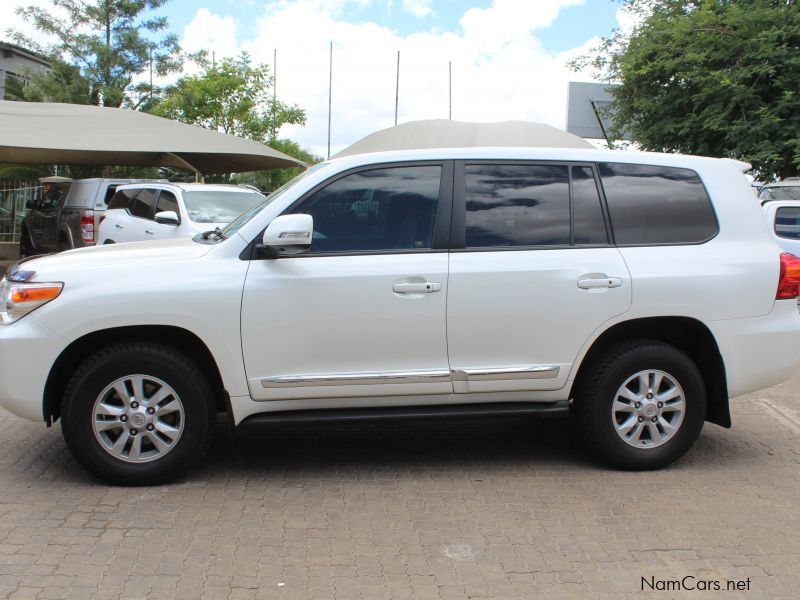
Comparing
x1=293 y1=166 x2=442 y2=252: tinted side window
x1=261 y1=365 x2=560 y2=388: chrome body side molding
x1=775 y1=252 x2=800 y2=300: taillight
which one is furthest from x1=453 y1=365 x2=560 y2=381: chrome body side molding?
x1=775 y1=252 x2=800 y2=300: taillight

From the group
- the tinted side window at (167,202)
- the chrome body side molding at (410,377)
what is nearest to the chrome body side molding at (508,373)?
the chrome body side molding at (410,377)

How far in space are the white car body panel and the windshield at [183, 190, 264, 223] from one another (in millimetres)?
6745

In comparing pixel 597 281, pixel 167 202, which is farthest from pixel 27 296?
pixel 167 202

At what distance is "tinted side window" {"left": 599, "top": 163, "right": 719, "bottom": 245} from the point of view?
191 inches

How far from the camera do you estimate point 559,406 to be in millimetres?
4766

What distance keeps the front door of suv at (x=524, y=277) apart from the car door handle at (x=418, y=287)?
9 centimetres

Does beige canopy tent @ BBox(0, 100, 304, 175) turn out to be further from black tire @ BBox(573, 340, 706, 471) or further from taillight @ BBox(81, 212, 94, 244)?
black tire @ BBox(573, 340, 706, 471)

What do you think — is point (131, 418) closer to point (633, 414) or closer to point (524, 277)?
point (524, 277)

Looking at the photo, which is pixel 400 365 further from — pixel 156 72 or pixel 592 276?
pixel 156 72

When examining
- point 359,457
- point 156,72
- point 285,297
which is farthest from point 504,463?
point 156,72

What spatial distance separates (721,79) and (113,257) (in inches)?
674

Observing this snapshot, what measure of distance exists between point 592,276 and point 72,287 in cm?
286

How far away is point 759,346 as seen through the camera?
15.9 feet

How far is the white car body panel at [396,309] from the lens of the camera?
437cm
